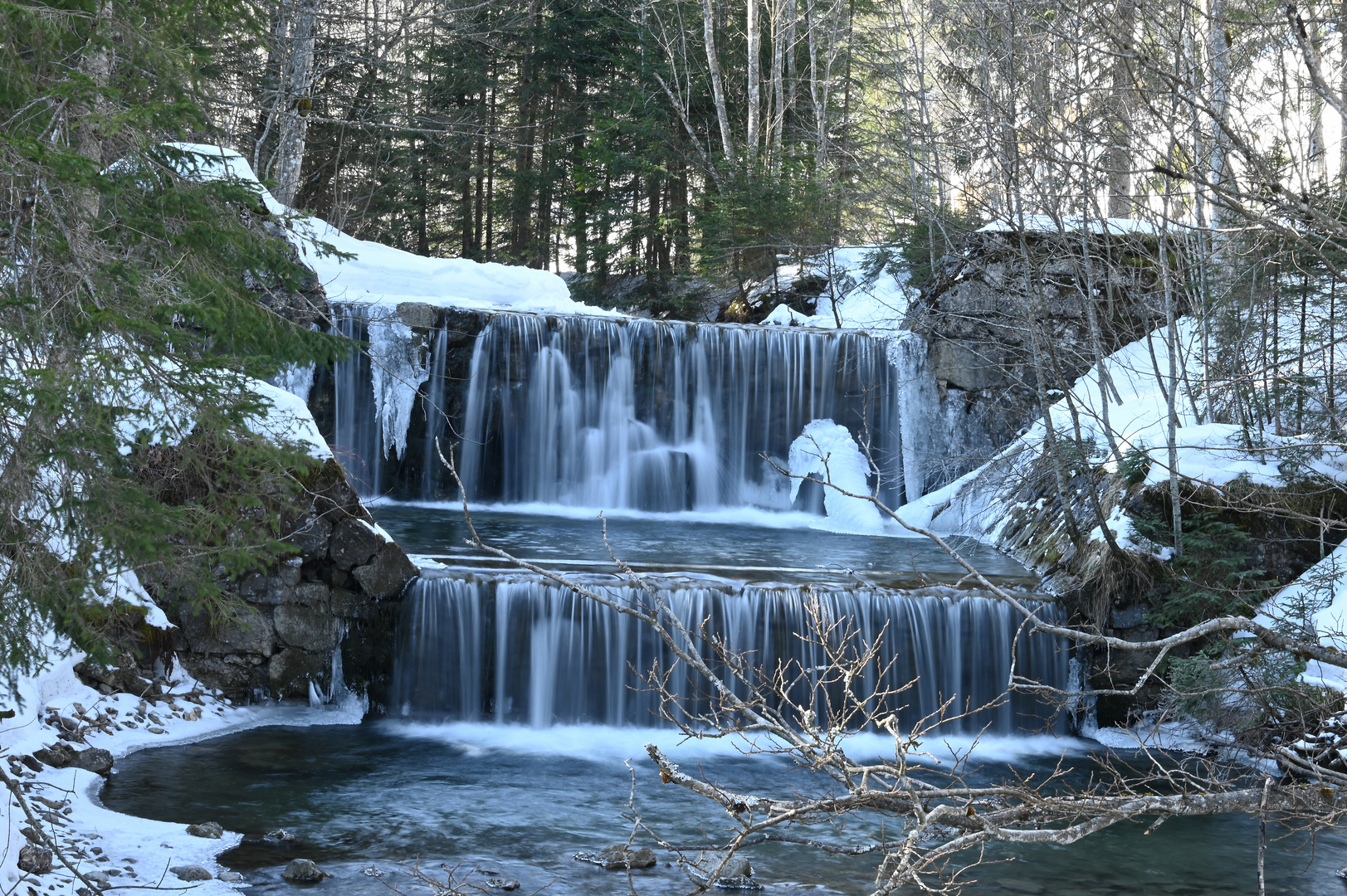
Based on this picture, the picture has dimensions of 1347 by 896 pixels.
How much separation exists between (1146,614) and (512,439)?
8.81 metres

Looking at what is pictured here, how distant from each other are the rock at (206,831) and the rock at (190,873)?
0.51 m

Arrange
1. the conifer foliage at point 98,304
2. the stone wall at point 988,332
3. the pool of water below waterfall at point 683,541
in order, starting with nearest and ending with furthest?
the conifer foliage at point 98,304 → the pool of water below waterfall at point 683,541 → the stone wall at point 988,332

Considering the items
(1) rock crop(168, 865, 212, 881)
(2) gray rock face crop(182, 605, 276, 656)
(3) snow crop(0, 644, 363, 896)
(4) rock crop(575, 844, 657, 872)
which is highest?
(2) gray rock face crop(182, 605, 276, 656)

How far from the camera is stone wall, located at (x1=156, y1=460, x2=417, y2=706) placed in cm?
922

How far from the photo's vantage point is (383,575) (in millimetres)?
9570

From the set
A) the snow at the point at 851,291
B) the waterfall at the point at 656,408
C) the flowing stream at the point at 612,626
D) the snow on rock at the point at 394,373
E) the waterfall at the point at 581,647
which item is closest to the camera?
→ the flowing stream at the point at 612,626

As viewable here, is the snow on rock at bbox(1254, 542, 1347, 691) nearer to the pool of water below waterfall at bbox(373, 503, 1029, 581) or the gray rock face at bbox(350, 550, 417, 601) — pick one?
the pool of water below waterfall at bbox(373, 503, 1029, 581)

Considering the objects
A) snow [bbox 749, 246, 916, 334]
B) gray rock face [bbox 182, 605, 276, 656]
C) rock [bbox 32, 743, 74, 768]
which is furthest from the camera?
snow [bbox 749, 246, 916, 334]

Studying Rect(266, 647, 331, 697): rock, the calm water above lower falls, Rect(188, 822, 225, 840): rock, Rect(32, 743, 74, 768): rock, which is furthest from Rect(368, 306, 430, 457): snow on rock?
Rect(188, 822, 225, 840): rock

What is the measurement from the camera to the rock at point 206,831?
634cm

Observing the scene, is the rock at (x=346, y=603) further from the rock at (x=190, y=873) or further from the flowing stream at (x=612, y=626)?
the rock at (x=190, y=873)

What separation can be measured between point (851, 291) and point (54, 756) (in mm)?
15885

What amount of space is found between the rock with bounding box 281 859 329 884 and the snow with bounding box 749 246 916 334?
13890mm

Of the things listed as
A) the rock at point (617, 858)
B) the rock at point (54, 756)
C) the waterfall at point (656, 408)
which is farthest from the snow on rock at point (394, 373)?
the rock at point (617, 858)
